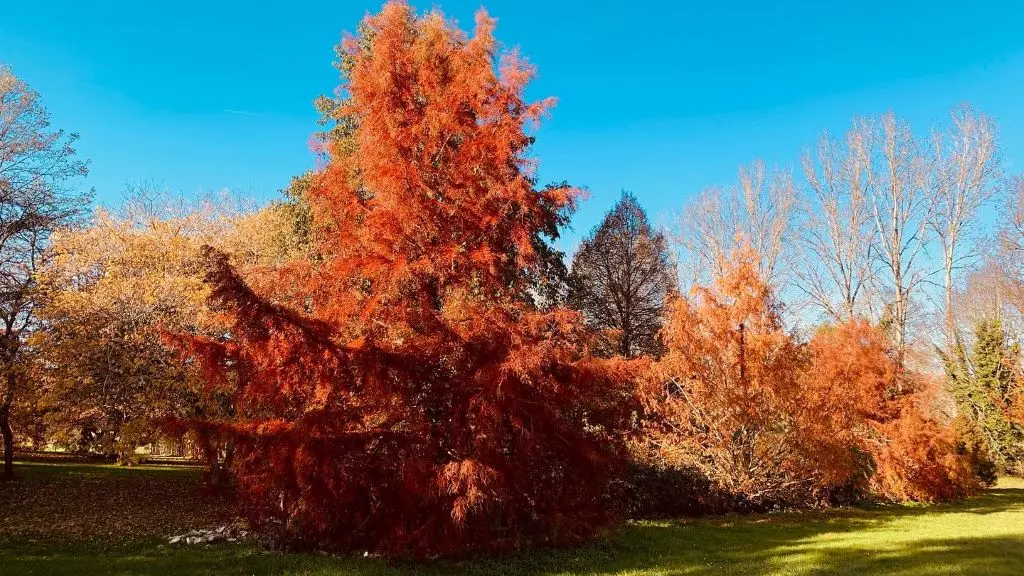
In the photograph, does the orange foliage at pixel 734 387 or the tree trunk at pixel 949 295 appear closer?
the orange foliage at pixel 734 387

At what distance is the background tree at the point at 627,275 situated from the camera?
84.1ft

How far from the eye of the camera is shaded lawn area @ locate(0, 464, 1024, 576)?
6977mm

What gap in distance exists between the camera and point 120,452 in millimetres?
13133

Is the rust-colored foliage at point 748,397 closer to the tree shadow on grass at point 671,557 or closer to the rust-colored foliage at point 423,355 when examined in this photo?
the tree shadow on grass at point 671,557

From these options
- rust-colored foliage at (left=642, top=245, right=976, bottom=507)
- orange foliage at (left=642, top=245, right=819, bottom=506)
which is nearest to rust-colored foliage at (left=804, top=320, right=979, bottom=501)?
rust-colored foliage at (left=642, top=245, right=976, bottom=507)

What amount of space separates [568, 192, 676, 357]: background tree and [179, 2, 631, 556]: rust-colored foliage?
16.8m

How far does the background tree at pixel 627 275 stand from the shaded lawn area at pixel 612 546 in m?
12.5

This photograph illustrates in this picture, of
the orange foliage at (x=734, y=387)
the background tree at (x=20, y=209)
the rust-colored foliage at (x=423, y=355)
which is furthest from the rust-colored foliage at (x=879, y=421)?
the background tree at (x=20, y=209)

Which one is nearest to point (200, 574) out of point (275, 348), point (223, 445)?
point (223, 445)

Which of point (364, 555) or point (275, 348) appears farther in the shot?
point (364, 555)

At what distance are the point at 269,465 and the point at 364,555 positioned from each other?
2010 millimetres

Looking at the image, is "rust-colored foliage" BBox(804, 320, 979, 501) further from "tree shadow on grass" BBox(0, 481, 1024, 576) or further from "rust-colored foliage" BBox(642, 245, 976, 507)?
"tree shadow on grass" BBox(0, 481, 1024, 576)

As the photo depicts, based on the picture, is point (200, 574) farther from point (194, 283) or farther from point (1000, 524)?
point (1000, 524)

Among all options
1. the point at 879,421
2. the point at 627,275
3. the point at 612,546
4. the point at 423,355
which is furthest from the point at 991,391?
the point at 423,355
